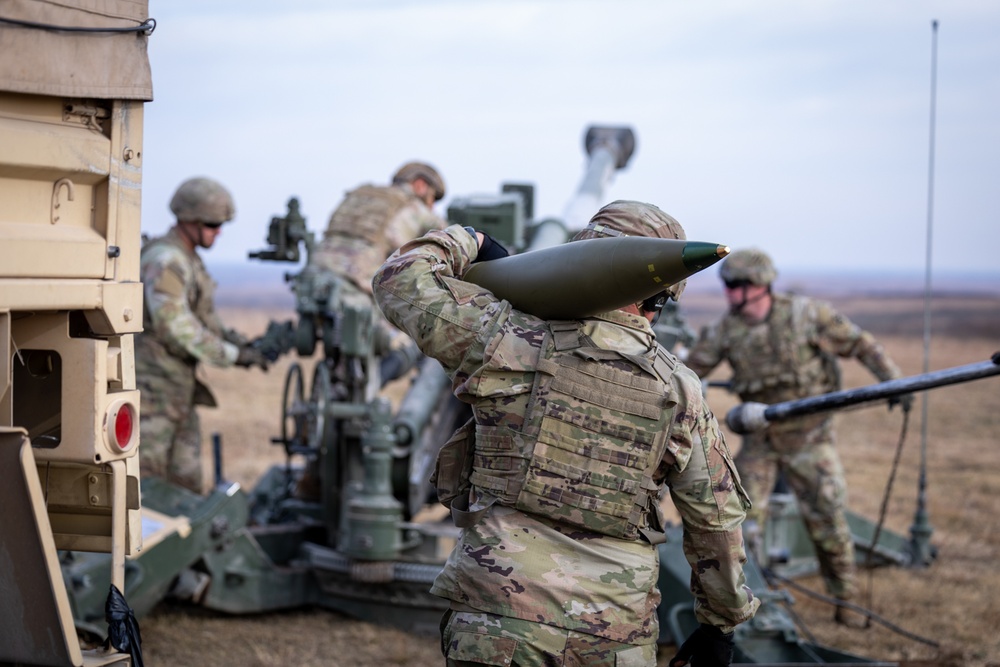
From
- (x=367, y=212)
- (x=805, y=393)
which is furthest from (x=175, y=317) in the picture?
(x=805, y=393)

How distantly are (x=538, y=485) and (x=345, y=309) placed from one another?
3.59 metres

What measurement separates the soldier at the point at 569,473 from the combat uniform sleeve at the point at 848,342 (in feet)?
12.7

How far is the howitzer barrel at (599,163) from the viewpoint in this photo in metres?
9.77

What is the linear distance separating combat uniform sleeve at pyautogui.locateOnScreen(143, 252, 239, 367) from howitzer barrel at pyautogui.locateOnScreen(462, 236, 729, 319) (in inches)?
148

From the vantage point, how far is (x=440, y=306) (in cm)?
356

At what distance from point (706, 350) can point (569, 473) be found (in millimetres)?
4335

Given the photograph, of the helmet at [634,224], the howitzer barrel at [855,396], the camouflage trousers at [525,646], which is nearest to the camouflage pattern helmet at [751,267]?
the howitzer barrel at [855,396]

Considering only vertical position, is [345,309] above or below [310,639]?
above

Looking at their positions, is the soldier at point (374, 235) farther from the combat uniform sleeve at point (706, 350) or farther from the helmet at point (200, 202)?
the combat uniform sleeve at point (706, 350)

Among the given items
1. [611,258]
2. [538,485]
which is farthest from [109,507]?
[611,258]

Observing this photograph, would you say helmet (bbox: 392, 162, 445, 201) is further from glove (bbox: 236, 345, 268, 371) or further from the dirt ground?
the dirt ground

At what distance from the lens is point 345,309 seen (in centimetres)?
686

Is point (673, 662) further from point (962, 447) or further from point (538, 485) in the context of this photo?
point (962, 447)

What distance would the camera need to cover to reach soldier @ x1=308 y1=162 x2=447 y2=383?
7.75m
